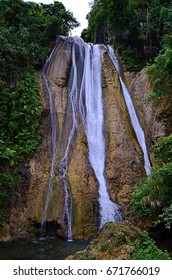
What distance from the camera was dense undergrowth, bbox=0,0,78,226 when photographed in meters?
11.1

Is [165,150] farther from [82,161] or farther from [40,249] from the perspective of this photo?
[40,249]

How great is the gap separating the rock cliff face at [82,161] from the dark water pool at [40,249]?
63cm

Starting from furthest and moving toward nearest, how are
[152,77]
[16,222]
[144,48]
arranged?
[144,48], [152,77], [16,222]

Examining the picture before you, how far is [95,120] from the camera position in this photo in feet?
45.6

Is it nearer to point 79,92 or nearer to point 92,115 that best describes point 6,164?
point 92,115

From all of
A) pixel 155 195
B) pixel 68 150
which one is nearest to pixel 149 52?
pixel 68 150

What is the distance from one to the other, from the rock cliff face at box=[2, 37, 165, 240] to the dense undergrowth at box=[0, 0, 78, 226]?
539 millimetres

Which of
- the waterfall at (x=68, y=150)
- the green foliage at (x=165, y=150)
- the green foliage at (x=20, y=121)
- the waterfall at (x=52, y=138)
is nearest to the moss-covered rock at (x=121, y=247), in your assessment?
the green foliage at (x=165, y=150)

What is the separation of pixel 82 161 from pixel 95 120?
8.65 ft

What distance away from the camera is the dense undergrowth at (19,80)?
11.1 m

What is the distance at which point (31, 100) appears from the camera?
1305 cm

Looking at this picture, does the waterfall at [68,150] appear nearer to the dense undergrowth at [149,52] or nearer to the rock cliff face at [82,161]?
the rock cliff face at [82,161]
